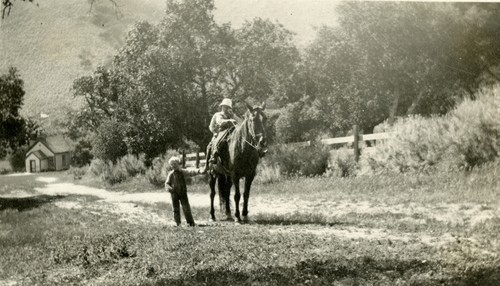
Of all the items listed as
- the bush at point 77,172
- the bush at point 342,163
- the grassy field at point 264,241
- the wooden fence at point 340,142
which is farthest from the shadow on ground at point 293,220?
the bush at point 342,163

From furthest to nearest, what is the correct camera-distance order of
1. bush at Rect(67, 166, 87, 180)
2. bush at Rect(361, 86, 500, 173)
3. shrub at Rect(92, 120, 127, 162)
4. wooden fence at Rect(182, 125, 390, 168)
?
1. wooden fence at Rect(182, 125, 390, 168)
2. shrub at Rect(92, 120, 127, 162)
3. bush at Rect(361, 86, 500, 173)
4. bush at Rect(67, 166, 87, 180)

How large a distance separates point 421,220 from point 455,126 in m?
2.49

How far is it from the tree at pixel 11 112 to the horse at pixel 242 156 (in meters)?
3.27

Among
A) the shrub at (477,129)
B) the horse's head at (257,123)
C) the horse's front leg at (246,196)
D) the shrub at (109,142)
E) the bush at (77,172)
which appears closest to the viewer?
the bush at (77,172)

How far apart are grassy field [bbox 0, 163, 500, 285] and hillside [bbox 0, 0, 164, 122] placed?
1.24 meters

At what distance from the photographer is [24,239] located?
6121mm

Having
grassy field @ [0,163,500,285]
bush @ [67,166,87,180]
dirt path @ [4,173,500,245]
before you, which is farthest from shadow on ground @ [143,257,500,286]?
bush @ [67,166,87,180]

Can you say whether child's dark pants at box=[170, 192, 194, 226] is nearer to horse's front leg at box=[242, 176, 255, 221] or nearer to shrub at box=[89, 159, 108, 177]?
horse's front leg at box=[242, 176, 255, 221]

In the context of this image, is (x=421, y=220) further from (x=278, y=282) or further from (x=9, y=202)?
(x=9, y=202)

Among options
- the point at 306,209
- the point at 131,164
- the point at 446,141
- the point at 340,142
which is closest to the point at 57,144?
the point at 131,164

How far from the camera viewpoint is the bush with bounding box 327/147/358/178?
11.5m

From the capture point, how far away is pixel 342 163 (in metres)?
11.8

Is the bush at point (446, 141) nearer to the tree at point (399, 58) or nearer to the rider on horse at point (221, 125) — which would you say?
the tree at point (399, 58)

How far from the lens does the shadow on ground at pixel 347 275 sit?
4.99 meters
